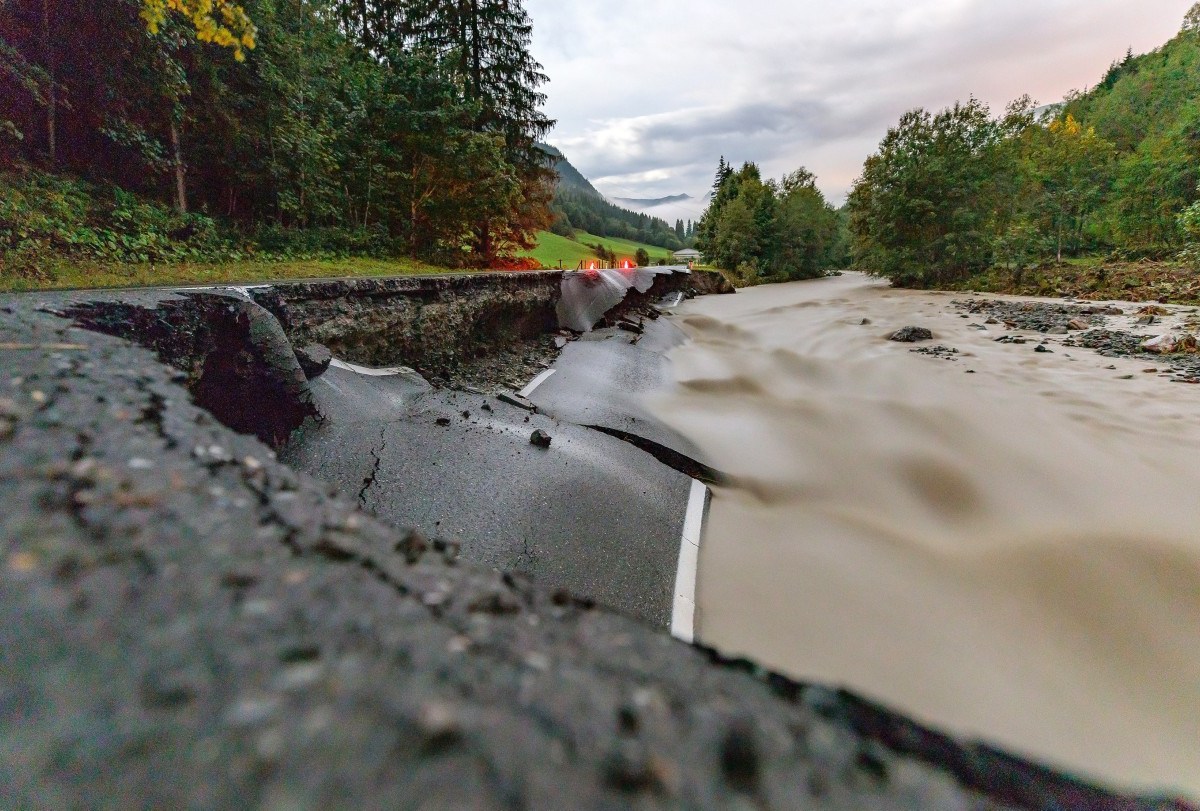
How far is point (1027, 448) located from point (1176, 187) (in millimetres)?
32006

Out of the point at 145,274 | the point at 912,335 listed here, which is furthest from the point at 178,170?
the point at 912,335

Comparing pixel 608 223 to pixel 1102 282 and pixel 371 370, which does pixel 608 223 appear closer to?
pixel 1102 282

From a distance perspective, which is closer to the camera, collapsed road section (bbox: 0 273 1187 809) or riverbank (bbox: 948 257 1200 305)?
collapsed road section (bbox: 0 273 1187 809)

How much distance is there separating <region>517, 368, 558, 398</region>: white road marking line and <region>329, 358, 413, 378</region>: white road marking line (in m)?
1.07

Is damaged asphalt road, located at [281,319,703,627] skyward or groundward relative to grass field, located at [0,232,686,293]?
groundward

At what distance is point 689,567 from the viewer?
2693mm

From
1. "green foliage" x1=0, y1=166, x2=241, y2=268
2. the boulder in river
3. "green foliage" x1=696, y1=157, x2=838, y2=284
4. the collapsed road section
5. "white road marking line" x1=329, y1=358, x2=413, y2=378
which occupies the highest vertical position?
"green foliage" x1=696, y1=157, x2=838, y2=284

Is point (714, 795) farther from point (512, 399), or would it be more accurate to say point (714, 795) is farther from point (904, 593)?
point (512, 399)

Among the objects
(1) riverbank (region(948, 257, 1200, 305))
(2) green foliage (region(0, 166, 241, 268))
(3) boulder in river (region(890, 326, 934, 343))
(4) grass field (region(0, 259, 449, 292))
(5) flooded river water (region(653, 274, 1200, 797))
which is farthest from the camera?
(1) riverbank (region(948, 257, 1200, 305))

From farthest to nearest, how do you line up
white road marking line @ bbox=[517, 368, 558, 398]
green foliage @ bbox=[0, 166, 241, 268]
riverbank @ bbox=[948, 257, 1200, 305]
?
riverbank @ bbox=[948, 257, 1200, 305] < green foliage @ bbox=[0, 166, 241, 268] < white road marking line @ bbox=[517, 368, 558, 398]

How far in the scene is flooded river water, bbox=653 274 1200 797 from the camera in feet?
6.77

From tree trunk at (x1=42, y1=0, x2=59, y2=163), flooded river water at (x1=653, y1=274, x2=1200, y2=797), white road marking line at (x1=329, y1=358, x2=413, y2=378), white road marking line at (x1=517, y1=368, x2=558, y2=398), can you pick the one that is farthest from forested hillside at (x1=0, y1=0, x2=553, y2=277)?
flooded river water at (x1=653, y1=274, x2=1200, y2=797)

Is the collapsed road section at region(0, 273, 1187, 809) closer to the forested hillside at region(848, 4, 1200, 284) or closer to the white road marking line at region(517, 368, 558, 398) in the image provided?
the white road marking line at region(517, 368, 558, 398)

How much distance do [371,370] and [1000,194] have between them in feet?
96.7
